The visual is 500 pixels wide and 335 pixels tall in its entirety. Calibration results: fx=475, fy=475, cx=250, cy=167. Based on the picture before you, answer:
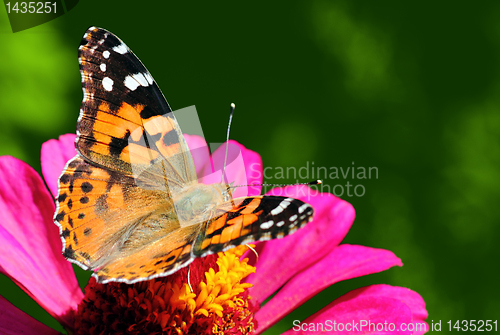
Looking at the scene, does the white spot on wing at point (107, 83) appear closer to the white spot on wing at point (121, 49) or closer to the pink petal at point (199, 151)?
the white spot on wing at point (121, 49)

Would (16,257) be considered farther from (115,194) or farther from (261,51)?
(261,51)

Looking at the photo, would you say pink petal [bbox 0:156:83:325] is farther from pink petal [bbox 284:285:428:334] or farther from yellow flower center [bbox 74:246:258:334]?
pink petal [bbox 284:285:428:334]

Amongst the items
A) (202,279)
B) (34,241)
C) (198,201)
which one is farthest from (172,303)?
(34,241)

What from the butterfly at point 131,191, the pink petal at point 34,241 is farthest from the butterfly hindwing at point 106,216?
the pink petal at point 34,241

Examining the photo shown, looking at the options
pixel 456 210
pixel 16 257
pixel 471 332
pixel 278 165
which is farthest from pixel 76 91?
pixel 471 332

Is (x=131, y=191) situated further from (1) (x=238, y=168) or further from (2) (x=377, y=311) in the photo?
(2) (x=377, y=311)

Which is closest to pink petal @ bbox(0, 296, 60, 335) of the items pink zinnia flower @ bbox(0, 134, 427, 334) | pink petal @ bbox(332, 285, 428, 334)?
pink zinnia flower @ bbox(0, 134, 427, 334)

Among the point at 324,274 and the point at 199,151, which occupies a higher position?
the point at 199,151
